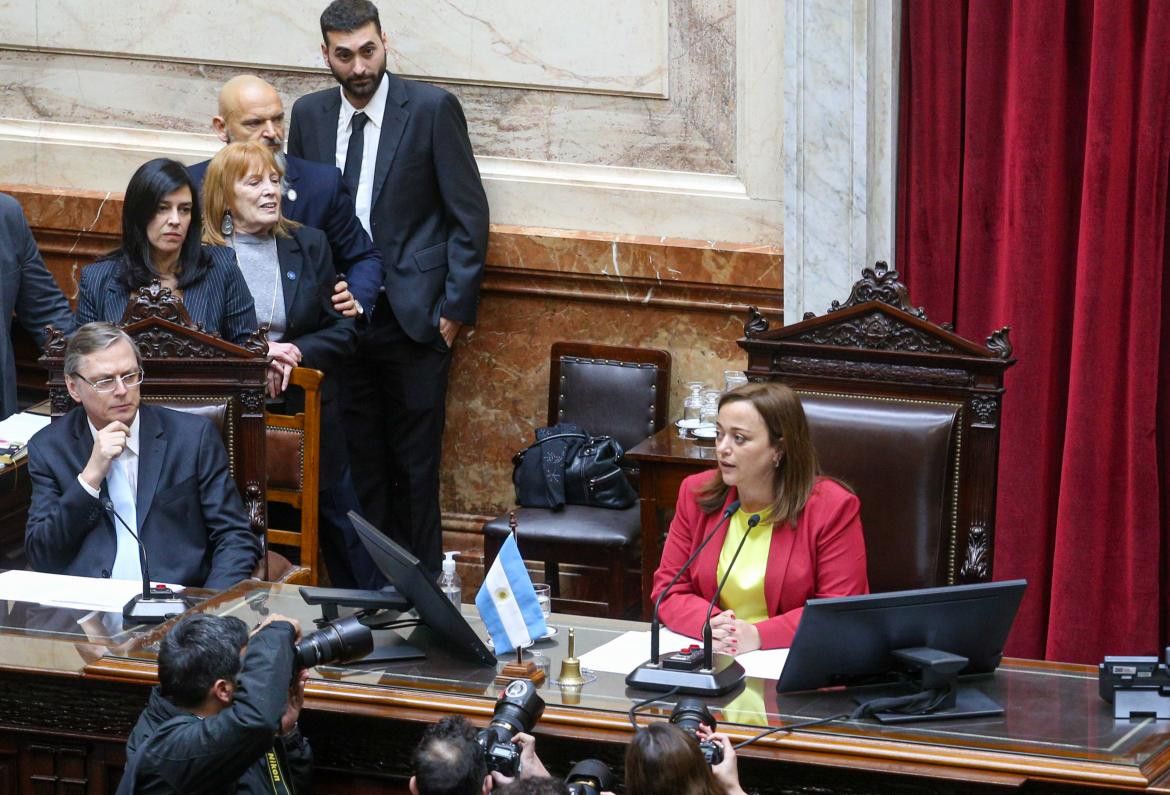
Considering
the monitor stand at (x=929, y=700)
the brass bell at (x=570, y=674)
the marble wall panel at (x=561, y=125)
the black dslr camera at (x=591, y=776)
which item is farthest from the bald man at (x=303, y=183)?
the black dslr camera at (x=591, y=776)

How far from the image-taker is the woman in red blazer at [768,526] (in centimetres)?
356

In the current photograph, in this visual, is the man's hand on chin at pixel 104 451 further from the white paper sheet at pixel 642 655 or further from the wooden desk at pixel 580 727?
the white paper sheet at pixel 642 655

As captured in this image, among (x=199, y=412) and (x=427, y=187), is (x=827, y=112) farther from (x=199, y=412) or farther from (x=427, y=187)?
(x=199, y=412)

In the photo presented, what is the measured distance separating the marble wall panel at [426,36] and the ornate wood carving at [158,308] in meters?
1.73

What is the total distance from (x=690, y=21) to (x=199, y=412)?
217 cm

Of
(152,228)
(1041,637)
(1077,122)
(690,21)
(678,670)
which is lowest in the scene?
(1041,637)

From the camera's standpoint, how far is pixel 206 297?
186 inches

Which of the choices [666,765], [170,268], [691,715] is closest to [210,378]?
[170,268]

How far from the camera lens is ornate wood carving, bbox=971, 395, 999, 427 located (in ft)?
12.7

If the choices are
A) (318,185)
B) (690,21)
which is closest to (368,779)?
(318,185)

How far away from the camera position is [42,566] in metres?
3.93

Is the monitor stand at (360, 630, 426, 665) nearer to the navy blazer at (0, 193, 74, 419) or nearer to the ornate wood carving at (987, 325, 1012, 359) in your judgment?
the ornate wood carving at (987, 325, 1012, 359)

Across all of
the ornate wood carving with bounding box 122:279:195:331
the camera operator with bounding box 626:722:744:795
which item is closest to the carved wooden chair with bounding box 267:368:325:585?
the ornate wood carving with bounding box 122:279:195:331

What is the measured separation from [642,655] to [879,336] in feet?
3.73
